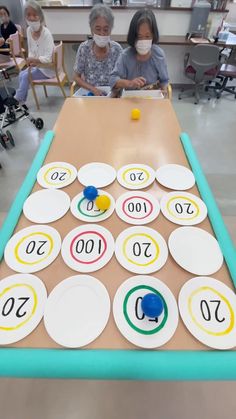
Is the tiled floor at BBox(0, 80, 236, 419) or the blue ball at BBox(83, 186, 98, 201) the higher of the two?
the blue ball at BBox(83, 186, 98, 201)

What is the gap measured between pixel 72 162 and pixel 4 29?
394 centimetres

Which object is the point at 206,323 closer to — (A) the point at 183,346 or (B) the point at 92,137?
(A) the point at 183,346

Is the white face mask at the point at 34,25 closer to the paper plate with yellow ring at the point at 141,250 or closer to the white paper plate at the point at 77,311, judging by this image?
the paper plate with yellow ring at the point at 141,250

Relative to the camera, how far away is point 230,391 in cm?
97

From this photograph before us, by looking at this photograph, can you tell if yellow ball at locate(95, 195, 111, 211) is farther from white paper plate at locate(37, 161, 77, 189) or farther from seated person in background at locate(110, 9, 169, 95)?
seated person in background at locate(110, 9, 169, 95)

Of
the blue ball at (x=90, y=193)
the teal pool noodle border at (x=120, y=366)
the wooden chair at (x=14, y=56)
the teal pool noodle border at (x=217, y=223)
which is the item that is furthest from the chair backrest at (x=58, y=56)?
the teal pool noodle border at (x=120, y=366)

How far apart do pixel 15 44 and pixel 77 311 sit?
145 inches

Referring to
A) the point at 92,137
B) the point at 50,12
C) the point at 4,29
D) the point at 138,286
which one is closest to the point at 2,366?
the point at 138,286

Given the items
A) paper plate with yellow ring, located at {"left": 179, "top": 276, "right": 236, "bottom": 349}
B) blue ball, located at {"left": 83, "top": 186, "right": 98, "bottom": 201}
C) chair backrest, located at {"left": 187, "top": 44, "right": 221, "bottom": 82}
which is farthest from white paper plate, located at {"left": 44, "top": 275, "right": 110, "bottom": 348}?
chair backrest, located at {"left": 187, "top": 44, "right": 221, "bottom": 82}

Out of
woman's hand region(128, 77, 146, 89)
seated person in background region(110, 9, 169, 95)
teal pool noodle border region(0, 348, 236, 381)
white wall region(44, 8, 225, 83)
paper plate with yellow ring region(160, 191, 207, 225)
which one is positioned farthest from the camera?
white wall region(44, 8, 225, 83)

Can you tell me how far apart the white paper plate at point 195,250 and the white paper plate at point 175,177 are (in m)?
0.21

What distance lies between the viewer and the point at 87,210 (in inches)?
31.3

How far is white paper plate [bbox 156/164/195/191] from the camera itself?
2.91 feet

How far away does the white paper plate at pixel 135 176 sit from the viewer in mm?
895
